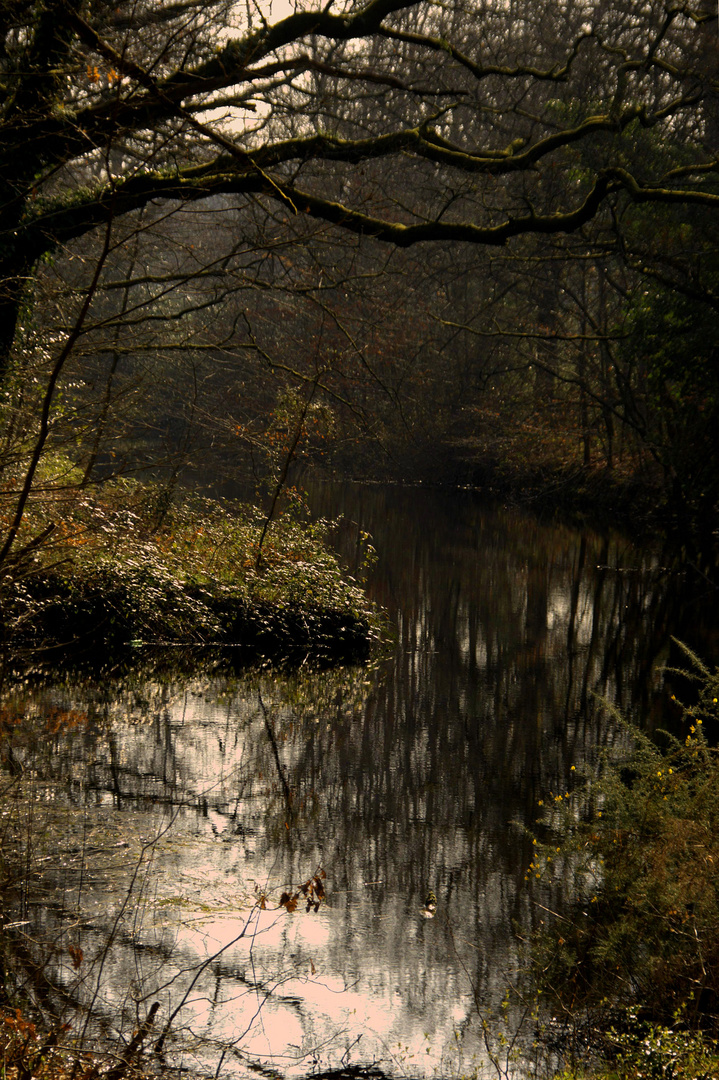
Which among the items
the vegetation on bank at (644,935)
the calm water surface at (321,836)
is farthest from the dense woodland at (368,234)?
the vegetation on bank at (644,935)

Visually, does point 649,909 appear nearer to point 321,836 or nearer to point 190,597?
point 321,836

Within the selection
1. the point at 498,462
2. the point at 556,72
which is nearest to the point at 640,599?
the point at 556,72

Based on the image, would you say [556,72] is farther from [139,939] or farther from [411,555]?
[139,939]

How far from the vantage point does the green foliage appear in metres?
4.87

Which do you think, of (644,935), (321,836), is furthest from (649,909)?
(321,836)

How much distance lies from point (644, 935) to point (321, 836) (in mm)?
Answer: 2443

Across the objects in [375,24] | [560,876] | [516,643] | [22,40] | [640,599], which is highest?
[375,24]

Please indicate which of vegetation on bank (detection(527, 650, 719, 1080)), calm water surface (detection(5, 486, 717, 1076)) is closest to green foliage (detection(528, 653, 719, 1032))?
vegetation on bank (detection(527, 650, 719, 1080))

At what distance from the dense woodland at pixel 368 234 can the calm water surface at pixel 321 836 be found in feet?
6.63

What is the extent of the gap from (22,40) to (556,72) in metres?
6.68

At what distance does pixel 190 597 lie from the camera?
41.0 feet

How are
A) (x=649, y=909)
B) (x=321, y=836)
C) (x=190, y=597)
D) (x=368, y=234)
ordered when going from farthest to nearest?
(x=190, y=597) < (x=368, y=234) < (x=321, y=836) < (x=649, y=909)

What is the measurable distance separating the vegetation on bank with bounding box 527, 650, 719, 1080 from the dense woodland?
9.99 ft

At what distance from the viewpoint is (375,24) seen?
39.6ft
